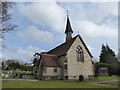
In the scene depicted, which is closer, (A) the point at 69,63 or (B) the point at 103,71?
(A) the point at 69,63

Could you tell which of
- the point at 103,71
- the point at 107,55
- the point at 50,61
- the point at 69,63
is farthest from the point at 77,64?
the point at 107,55

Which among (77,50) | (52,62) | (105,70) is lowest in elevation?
(105,70)

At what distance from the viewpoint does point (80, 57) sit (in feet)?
135

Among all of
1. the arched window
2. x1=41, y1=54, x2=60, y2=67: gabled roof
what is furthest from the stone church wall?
x1=41, y1=54, x2=60, y2=67: gabled roof

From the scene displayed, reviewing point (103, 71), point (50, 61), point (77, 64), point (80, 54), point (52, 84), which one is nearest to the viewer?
point (52, 84)

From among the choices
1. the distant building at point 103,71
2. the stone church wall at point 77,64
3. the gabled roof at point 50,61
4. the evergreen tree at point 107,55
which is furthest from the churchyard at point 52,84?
the evergreen tree at point 107,55

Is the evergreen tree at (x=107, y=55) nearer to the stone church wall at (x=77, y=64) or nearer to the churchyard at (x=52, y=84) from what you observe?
the stone church wall at (x=77, y=64)

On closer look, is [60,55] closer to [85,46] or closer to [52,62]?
[52,62]

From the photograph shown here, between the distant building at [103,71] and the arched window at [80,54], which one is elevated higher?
the arched window at [80,54]

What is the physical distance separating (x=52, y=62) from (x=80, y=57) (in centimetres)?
797

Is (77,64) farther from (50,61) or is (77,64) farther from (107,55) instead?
(107,55)

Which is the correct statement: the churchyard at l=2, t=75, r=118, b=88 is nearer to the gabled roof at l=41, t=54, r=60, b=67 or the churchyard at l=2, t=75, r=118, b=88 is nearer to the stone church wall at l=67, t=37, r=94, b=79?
the gabled roof at l=41, t=54, r=60, b=67

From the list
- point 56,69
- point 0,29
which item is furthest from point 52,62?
point 0,29

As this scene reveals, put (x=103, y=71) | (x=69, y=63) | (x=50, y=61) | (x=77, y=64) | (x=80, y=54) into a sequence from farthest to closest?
(x=103, y=71), (x=80, y=54), (x=77, y=64), (x=50, y=61), (x=69, y=63)
